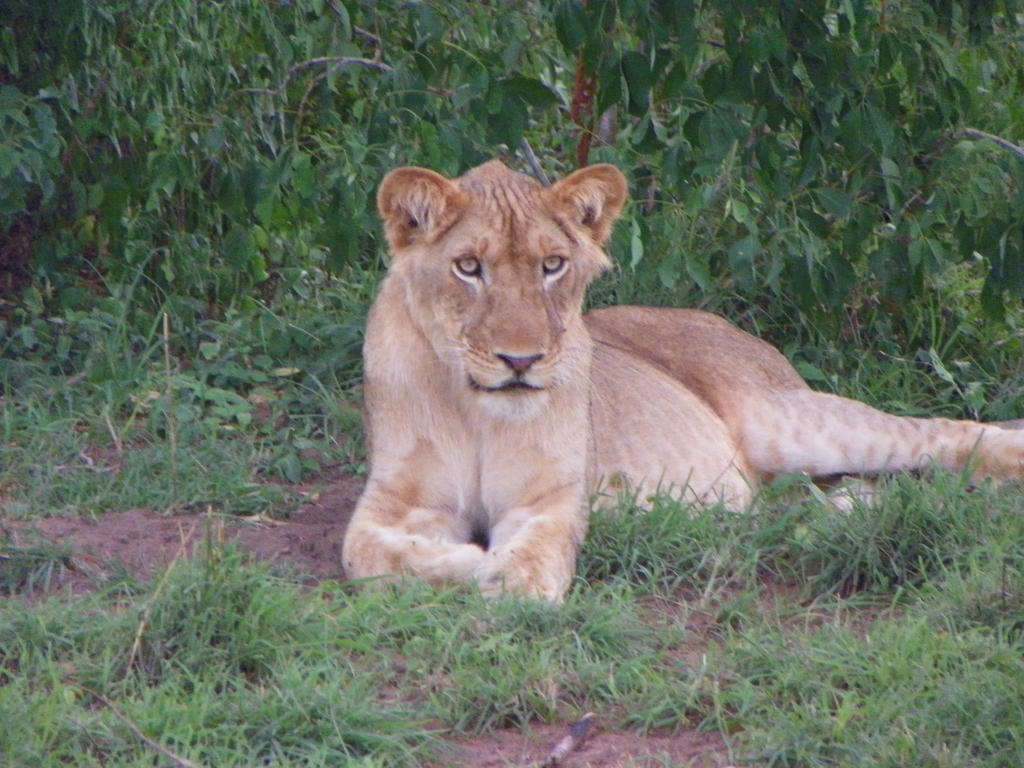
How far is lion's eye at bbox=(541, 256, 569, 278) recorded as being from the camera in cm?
404

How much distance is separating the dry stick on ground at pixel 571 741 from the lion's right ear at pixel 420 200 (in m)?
1.52

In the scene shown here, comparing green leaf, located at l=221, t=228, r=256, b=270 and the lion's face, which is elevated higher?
the lion's face

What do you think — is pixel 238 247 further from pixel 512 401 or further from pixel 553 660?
pixel 553 660

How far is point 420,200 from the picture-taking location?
4.08 meters

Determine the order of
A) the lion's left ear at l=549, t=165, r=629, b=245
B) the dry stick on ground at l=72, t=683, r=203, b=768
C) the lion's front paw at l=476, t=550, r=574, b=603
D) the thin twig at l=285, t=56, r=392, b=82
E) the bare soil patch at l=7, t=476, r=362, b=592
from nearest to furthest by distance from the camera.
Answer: the dry stick on ground at l=72, t=683, r=203, b=768 → the lion's front paw at l=476, t=550, r=574, b=603 → the bare soil patch at l=7, t=476, r=362, b=592 → the lion's left ear at l=549, t=165, r=629, b=245 → the thin twig at l=285, t=56, r=392, b=82

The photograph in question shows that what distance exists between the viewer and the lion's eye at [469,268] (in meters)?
3.99

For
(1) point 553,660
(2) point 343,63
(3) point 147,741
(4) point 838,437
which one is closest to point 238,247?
(2) point 343,63

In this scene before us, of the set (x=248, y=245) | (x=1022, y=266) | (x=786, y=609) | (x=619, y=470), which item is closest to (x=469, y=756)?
(x=786, y=609)

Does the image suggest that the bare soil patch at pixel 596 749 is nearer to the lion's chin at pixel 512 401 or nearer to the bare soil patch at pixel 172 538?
the bare soil patch at pixel 172 538

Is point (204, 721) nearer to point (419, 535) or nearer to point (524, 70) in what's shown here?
point (419, 535)

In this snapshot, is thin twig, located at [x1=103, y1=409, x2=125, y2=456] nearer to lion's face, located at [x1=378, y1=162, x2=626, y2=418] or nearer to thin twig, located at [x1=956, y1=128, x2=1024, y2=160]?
lion's face, located at [x1=378, y1=162, x2=626, y2=418]

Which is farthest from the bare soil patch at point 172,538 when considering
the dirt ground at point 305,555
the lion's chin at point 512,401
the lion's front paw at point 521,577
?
the lion's chin at point 512,401

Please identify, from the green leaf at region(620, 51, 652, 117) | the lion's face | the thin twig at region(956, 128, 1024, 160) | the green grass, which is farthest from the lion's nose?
the thin twig at region(956, 128, 1024, 160)

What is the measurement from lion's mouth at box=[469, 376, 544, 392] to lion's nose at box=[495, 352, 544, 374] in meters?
0.04
